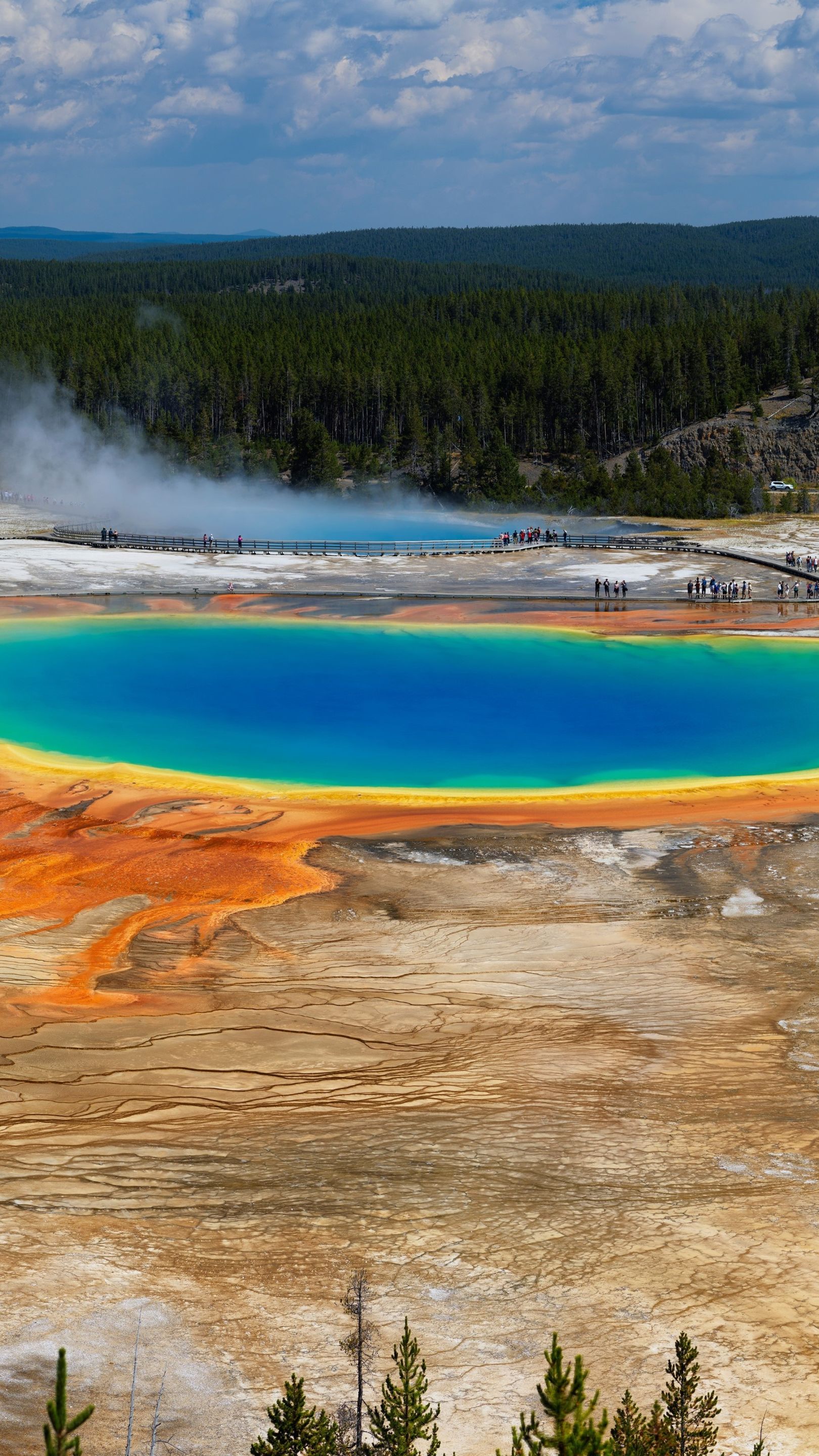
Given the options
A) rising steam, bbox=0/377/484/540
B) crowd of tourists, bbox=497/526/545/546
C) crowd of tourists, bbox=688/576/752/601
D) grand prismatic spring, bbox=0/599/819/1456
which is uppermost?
rising steam, bbox=0/377/484/540

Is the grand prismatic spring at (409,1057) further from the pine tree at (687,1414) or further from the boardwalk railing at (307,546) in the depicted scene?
the boardwalk railing at (307,546)

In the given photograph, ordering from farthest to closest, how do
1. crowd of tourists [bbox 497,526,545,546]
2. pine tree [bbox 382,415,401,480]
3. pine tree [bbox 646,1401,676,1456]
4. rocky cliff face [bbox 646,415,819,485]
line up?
1. pine tree [bbox 382,415,401,480]
2. rocky cliff face [bbox 646,415,819,485]
3. crowd of tourists [bbox 497,526,545,546]
4. pine tree [bbox 646,1401,676,1456]

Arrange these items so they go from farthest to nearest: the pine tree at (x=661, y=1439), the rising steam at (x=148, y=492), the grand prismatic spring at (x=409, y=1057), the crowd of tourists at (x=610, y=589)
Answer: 1. the rising steam at (x=148, y=492)
2. the crowd of tourists at (x=610, y=589)
3. the grand prismatic spring at (x=409, y=1057)
4. the pine tree at (x=661, y=1439)

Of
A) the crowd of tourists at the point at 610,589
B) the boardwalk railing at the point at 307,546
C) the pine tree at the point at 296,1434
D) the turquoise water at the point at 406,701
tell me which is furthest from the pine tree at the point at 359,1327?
the boardwalk railing at the point at 307,546

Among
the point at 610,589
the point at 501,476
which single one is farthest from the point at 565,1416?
the point at 501,476

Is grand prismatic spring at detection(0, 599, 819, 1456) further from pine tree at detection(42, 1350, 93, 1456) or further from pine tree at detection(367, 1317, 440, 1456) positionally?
pine tree at detection(42, 1350, 93, 1456)

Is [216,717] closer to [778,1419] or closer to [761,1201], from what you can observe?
[761,1201]

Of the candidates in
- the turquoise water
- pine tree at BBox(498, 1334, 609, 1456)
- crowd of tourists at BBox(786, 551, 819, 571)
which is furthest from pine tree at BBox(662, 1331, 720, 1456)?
crowd of tourists at BBox(786, 551, 819, 571)
